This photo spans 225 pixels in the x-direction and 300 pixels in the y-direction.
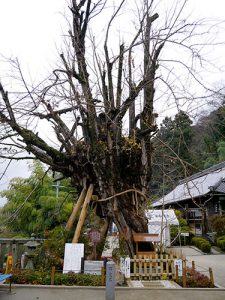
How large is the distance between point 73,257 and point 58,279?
3.76ft

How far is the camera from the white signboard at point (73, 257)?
978 centimetres

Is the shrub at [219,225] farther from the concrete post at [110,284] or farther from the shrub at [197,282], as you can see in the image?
the concrete post at [110,284]

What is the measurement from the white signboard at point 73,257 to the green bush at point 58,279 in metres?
0.58

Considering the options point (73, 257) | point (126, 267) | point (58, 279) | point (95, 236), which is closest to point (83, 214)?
point (95, 236)

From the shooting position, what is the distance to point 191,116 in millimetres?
8969

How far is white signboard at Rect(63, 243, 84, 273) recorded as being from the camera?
9.78 meters

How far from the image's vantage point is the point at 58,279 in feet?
29.2

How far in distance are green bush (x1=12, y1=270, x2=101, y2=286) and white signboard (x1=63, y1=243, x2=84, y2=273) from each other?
58 centimetres

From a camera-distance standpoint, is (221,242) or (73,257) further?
(221,242)

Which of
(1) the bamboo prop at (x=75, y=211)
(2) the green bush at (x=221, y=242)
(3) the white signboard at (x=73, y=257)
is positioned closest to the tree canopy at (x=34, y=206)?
(1) the bamboo prop at (x=75, y=211)

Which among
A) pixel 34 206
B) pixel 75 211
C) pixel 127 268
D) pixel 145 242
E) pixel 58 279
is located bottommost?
pixel 58 279

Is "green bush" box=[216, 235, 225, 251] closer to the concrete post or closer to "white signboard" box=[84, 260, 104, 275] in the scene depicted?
"white signboard" box=[84, 260, 104, 275]

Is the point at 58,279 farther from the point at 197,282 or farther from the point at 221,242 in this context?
the point at 221,242

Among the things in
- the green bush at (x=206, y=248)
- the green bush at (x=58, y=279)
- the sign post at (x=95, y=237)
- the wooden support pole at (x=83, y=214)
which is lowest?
the green bush at (x=58, y=279)
